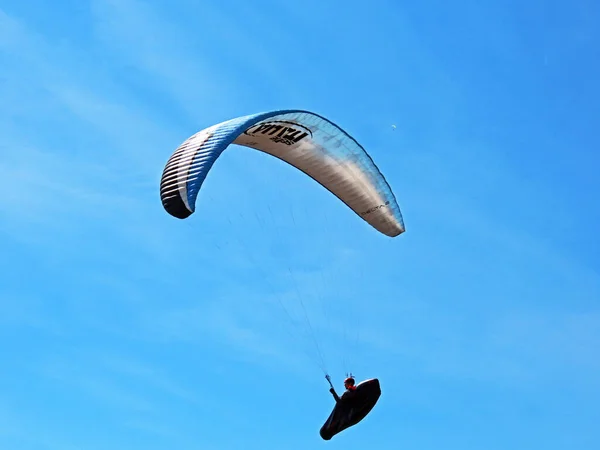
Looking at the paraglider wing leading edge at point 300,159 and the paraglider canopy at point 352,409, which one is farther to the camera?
the paraglider canopy at point 352,409

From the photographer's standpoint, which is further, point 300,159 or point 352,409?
point 300,159

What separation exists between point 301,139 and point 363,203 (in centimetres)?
318

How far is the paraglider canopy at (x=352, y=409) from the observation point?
119ft

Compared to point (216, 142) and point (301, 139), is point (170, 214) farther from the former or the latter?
point (301, 139)

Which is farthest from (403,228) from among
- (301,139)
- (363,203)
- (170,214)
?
(170,214)

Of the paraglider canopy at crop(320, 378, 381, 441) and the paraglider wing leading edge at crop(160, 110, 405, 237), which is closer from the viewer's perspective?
the paraglider wing leading edge at crop(160, 110, 405, 237)

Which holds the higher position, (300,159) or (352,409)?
(300,159)

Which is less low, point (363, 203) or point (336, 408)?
point (363, 203)

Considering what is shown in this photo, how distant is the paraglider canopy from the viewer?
119ft

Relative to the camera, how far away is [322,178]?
40594 millimetres

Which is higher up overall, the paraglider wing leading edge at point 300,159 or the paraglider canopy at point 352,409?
the paraglider wing leading edge at point 300,159

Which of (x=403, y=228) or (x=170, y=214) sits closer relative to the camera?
(x=170, y=214)

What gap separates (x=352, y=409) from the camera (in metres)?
36.4

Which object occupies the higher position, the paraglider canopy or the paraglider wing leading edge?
the paraglider wing leading edge
